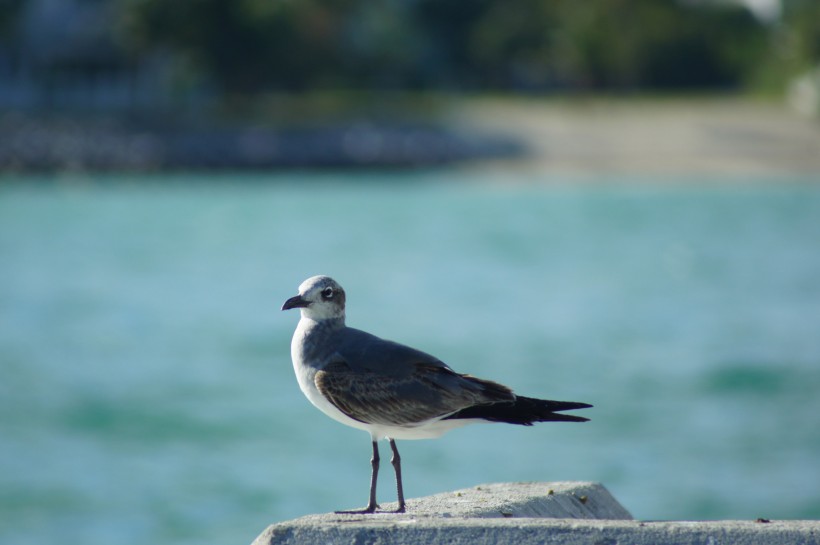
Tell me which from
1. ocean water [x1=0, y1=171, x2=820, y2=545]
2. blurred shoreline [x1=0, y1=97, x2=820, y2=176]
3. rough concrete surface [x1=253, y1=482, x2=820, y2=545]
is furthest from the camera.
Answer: blurred shoreline [x1=0, y1=97, x2=820, y2=176]

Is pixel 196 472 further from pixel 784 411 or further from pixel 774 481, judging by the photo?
pixel 784 411

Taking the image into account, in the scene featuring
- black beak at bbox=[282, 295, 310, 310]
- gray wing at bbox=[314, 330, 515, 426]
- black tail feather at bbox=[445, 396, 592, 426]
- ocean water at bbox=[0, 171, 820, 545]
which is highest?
ocean water at bbox=[0, 171, 820, 545]

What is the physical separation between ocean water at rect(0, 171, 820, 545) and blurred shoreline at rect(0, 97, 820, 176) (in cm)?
460

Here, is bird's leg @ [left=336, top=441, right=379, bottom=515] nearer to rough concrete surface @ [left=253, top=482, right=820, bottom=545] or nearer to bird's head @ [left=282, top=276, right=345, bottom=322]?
rough concrete surface @ [left=253, top=482, right=820, bottom=545]

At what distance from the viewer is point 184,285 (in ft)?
98.1

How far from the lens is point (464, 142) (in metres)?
54.4

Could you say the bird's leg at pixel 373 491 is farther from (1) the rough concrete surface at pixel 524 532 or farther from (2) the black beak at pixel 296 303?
(2) the black beak at pixel 296 303

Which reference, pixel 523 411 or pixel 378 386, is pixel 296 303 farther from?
pixel 523 411

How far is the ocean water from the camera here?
12445 millimetres

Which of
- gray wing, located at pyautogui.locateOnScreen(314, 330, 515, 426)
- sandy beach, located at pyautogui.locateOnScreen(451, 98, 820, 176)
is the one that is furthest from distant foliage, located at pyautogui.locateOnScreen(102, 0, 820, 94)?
gray wing, located at pyautogui.locateOnScreen(314, 330, 515, 426)

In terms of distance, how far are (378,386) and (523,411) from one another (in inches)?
17.2

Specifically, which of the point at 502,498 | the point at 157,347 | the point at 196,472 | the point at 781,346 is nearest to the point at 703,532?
the point at 502,498

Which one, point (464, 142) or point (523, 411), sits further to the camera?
point (464, 142)

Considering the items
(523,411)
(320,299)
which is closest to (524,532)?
(523,411)
